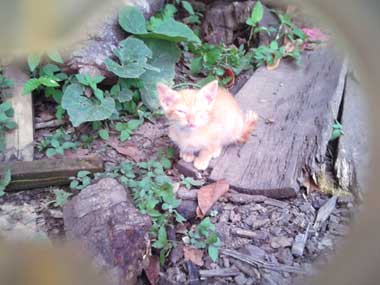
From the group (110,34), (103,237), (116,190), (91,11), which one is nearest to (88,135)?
(110,34)

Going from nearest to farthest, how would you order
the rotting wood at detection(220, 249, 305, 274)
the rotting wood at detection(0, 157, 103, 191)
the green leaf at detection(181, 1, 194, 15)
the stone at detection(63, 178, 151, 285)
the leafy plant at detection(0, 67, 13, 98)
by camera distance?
the stone at detection(63, 178, 151, 285) < the rotting wood at detection(220, 249, 305, 274) < the rotting wood at detection(0, 157, 103, 191) < the leafy plant at detection(0, 67, 13, 98) < the green leaf at detection(181, 1, 194, 15)

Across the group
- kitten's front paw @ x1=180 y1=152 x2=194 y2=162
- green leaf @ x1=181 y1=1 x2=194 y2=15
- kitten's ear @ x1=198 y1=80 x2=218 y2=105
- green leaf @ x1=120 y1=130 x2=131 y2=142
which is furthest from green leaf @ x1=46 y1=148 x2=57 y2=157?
green leaf @ x1=181 y1=1 x2=194 y2=15

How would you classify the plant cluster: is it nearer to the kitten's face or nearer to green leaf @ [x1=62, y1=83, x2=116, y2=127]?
green leaf @ [x1=62, y1=83, x2=116, y2=127]

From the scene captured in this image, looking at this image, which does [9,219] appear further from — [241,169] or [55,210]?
[241,169]

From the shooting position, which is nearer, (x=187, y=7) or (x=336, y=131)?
(x=336, y=131)

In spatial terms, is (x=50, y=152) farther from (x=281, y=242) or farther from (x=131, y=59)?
(x=281, y=242)

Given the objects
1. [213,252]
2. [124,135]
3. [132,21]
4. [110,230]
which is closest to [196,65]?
[132,21]

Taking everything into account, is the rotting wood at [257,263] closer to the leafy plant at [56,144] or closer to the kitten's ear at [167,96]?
the kitten's ear at [167,96]
